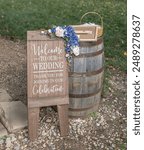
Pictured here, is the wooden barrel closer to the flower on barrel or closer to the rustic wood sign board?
the flower on barrel

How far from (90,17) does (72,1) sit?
174cm

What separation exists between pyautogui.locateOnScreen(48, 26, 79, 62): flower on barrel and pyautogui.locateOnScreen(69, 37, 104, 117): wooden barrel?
4.6 inches

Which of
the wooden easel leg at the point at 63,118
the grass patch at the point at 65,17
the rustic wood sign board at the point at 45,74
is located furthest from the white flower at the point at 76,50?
the grass patch at the point at 65,17

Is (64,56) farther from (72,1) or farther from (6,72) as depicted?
(72,1)

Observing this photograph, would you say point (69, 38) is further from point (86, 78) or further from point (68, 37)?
Result: point (86, 78)

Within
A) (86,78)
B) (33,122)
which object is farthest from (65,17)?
(33,122)

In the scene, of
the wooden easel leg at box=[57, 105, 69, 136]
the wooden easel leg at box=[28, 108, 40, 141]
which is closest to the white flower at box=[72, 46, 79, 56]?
the wooden easel leg at box=[57, 105, 69, 136]

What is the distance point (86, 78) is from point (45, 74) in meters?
0.57

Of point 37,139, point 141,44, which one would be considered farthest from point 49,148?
point 141,44

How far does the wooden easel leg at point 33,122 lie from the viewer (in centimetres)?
446

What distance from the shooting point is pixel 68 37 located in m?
4.30

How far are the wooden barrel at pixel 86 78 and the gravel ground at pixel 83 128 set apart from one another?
192 millimetres

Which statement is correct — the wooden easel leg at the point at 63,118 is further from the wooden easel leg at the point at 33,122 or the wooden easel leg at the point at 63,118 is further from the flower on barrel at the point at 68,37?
the flower on barrel at the point at 68,37

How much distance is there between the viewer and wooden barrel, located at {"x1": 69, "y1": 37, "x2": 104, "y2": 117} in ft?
14.9
